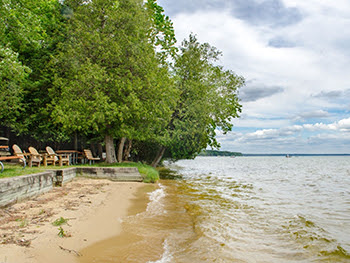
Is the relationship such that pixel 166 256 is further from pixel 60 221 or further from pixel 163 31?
pixel 163 31

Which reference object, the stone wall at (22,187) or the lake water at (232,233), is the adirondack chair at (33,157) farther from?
the lake water at (232,233)

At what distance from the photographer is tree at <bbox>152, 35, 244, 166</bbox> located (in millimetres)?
19797

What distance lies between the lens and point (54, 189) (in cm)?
920

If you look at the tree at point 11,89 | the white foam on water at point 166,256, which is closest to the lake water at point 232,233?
the white foam on water at point 166,256

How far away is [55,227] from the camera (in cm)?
503

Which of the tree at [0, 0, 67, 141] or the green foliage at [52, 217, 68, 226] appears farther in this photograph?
the tree at [0, 0, 67, 141]

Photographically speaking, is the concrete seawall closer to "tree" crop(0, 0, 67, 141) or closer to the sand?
the sand

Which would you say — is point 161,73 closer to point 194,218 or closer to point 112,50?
point 112,50

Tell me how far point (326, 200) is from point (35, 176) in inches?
471

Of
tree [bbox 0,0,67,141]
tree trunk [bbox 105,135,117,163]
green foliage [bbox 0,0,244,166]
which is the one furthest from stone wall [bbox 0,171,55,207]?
tree [bbox 0,0,67,141]

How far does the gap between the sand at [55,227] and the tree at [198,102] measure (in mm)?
11292

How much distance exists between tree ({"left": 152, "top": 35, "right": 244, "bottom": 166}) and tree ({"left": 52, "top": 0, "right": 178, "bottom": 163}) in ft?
10.2

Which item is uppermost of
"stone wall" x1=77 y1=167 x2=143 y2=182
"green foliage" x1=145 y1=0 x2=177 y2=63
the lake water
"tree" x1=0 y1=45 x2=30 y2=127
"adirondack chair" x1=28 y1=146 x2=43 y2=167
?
"green foliage" x1=145 y1=0 x2=177 y2=63

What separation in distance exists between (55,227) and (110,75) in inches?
451
